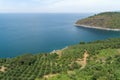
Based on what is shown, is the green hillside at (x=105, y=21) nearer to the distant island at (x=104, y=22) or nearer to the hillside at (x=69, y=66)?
the distant island at (x=104, y=22)

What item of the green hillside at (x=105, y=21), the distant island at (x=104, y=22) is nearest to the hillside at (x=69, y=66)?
the distant island at (x=104, y=22)

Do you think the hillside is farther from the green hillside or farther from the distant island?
the green hillside

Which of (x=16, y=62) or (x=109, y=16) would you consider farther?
(x=109, y=16)

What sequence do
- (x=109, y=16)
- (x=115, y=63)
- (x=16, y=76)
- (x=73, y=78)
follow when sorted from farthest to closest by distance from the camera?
(x=109, y=16) < (x=115, y=63) < (x=16, y=76) < (x=73, y=78)

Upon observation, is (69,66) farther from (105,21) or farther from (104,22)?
(105,21)

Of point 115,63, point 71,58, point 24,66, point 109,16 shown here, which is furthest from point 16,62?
point 109,16

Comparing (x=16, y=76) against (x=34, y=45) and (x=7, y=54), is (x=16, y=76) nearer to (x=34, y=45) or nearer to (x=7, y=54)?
(x=7, y=54)
